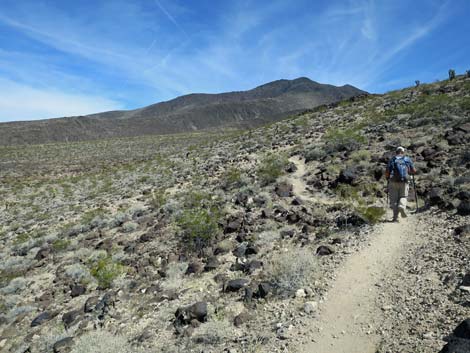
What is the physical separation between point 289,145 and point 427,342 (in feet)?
55.0

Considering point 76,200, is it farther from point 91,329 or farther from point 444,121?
point 444,121

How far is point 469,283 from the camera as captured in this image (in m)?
4.39

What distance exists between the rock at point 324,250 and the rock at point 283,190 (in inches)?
163

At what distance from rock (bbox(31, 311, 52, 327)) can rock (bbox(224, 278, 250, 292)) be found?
3826mm

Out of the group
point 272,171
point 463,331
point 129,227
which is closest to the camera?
point 463,331

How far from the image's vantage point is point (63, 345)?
538 centimetres

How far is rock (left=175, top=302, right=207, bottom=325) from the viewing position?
5.26m

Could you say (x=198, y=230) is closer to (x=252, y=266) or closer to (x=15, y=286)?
(x=252, y=266)

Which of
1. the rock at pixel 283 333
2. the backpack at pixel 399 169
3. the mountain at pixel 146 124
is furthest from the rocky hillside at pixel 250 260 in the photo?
the mountain at pixel 146 124

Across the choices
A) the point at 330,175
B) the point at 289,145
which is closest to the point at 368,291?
the point at 330,175

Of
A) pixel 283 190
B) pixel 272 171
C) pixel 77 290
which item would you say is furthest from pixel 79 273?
pixel 272 171

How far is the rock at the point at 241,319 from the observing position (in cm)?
498

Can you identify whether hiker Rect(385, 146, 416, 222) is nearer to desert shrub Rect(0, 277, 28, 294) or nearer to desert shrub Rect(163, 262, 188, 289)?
desert shrub Rect(163, 262, 188, 289)

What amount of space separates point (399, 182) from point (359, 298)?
3507 millimetres
